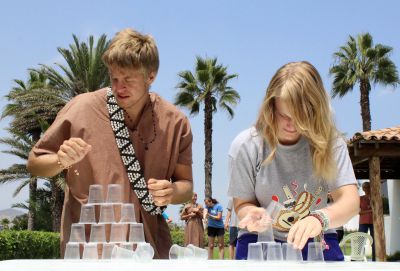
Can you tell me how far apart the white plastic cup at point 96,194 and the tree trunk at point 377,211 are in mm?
11895

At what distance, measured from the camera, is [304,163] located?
258cm

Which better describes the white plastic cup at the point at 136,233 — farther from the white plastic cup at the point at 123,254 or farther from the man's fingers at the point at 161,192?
the white plastic cup at the point at 123,254

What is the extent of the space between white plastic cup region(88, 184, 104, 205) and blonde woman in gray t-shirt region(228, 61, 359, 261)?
1.70ft

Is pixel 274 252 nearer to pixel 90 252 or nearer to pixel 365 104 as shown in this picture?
pixel 90 252

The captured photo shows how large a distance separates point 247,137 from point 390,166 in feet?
56.4

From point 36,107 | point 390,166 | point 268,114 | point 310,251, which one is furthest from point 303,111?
point 36,107

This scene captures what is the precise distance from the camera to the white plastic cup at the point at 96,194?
250cm

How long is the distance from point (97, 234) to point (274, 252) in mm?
698

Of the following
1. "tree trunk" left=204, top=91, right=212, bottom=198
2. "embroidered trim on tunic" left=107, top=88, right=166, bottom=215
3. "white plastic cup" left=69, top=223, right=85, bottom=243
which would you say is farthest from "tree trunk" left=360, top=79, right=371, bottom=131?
"white plastic cup" left=69, top=223, right=85, bottom=243

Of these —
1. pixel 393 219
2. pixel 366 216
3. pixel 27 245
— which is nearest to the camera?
pixel 366 216

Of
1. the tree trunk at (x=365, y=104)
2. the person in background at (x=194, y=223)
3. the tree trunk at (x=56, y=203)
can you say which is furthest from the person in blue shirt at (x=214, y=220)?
the tree trunk at (x=365, y=104)

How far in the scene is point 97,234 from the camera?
8.09 feet

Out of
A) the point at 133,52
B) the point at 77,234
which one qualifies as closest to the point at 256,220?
the point at 77,234

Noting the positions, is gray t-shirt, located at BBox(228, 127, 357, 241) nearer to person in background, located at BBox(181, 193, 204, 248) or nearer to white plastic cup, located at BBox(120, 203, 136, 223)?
white plastic cup, located at BBox(120, 203, 136, 223)
